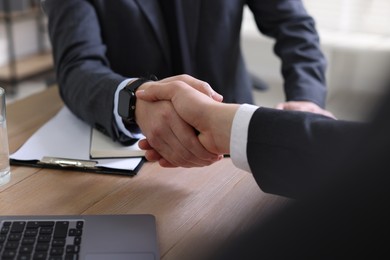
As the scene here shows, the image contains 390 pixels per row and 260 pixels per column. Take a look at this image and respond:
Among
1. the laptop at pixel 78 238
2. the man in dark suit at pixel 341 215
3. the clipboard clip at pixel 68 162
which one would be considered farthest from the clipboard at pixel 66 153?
the man in dark suit at pixel 341 215

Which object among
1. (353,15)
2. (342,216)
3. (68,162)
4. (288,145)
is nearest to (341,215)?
(342,216)

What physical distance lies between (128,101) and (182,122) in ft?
0.44

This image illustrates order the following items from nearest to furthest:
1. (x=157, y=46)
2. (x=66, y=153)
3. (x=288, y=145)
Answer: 1. (x=288, y=145)
2. (x=66, y=153)
3. (x=157, y=46)

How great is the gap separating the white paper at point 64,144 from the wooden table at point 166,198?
1.2 inches

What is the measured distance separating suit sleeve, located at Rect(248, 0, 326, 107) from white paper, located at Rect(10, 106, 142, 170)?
562mm

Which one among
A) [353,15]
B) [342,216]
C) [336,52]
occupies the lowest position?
[336,52]

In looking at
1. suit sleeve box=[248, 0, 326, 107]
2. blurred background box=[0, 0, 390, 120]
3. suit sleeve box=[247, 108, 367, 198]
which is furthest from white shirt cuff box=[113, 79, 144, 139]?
blurred background box=[0, 0, 390, 120]

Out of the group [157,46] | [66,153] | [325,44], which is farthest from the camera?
[325,44]

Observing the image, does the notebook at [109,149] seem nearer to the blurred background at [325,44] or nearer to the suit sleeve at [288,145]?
the suit sleeve at [288,145]

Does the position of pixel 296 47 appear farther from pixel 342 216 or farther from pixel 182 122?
pixel 342 216

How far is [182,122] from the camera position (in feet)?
2.87

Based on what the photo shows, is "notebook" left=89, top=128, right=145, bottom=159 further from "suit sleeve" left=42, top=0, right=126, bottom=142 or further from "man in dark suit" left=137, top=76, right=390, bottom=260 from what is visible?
"man in dark suit" left=137, top=76, right=390, bottom=260

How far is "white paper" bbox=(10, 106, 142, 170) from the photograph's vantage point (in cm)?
93

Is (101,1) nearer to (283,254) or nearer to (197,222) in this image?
(197,222)
